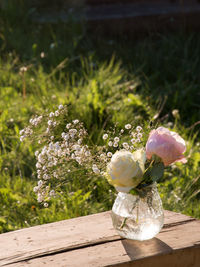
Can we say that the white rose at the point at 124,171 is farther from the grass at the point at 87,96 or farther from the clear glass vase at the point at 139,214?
the grass at the point at 87,96

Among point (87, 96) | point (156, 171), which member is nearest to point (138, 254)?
point (156, 171)

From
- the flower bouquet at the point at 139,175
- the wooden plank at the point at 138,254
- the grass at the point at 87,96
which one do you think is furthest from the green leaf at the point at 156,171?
the grass at the point at 87,96

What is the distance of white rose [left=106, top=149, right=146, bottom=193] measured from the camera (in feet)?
4.71

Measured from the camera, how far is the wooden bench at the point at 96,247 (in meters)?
1.58

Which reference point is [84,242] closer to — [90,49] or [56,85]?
[56,85]

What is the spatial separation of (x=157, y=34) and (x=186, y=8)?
65 centimetres

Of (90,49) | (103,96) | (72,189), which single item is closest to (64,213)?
(72,189)

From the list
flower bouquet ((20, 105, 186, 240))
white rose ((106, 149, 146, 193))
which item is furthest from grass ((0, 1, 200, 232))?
white rose ((106, 149, 146, 193))

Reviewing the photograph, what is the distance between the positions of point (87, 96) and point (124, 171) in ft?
6.37

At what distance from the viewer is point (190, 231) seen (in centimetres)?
176

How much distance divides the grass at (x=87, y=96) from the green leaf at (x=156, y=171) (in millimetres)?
462

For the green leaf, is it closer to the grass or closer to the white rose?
the white rose

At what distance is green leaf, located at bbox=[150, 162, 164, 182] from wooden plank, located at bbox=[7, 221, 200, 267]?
0.95ft

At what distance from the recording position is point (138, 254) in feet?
5.23
